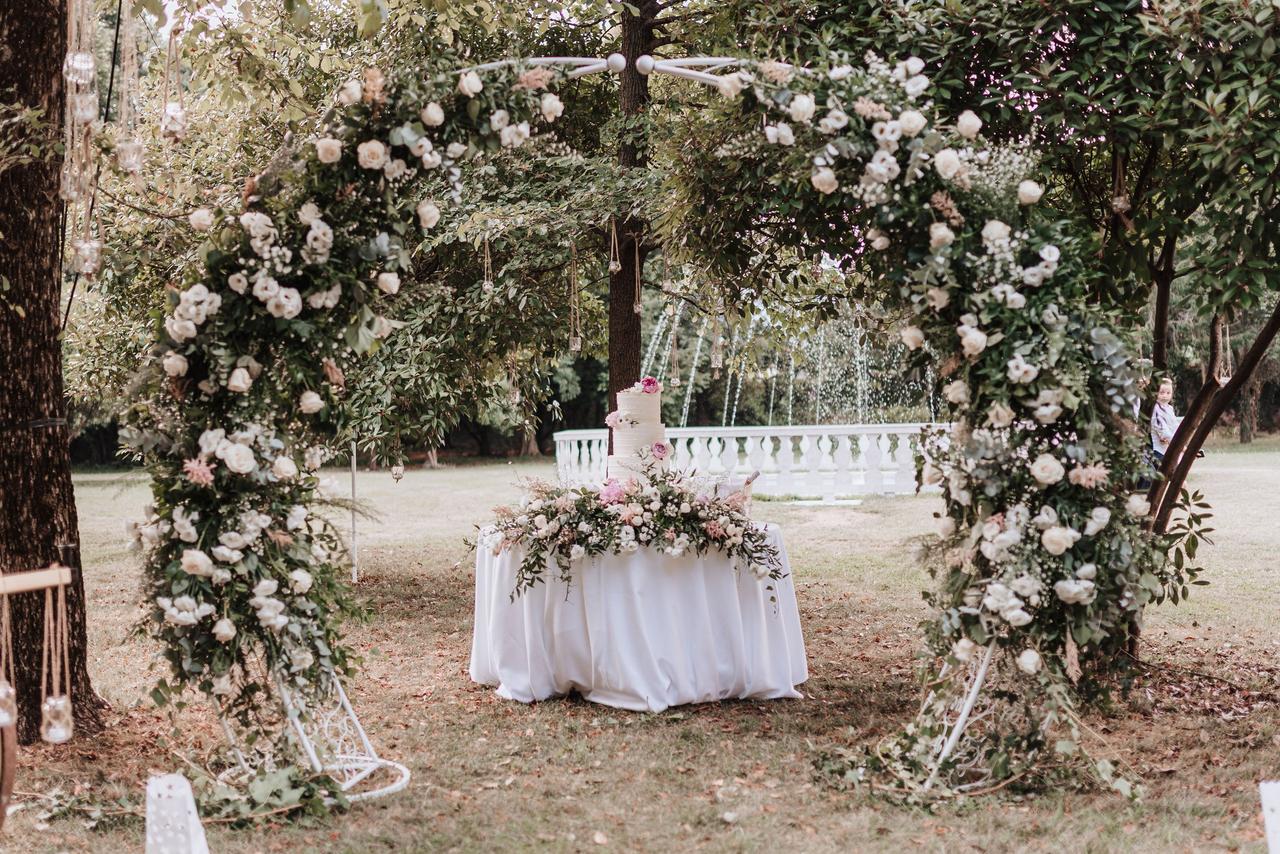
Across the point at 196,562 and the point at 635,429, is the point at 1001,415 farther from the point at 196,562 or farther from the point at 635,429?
the point at 196,562

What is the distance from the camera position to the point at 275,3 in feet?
26.5

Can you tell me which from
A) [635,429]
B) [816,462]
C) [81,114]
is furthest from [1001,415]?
[816,462]

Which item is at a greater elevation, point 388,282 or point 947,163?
point 947,163

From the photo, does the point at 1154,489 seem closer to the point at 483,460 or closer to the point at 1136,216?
the point at 1136,216

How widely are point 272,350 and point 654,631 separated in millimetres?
2369

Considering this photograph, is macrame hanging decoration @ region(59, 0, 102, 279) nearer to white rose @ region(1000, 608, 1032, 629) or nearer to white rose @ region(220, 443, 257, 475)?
white rose @ region(220, 443, 257, 475)

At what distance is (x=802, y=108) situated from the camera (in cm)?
411

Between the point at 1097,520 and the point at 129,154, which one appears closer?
the point at 1097,520

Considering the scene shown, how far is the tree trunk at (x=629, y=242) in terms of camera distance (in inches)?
309

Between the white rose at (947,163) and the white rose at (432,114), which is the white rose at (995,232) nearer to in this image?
the white rose at (947,163)

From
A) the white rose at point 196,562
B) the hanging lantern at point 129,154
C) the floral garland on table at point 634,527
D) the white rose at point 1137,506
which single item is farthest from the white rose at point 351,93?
the white rose at point 1137,506

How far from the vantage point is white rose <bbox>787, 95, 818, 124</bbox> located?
411cm

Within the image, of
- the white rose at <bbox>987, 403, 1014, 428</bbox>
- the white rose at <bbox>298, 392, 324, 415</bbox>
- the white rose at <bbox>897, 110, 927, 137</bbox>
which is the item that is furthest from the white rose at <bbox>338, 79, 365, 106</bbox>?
the white rose at <bbox>987, 403, 1014, 428</bbox>

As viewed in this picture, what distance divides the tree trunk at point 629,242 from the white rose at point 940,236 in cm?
379
